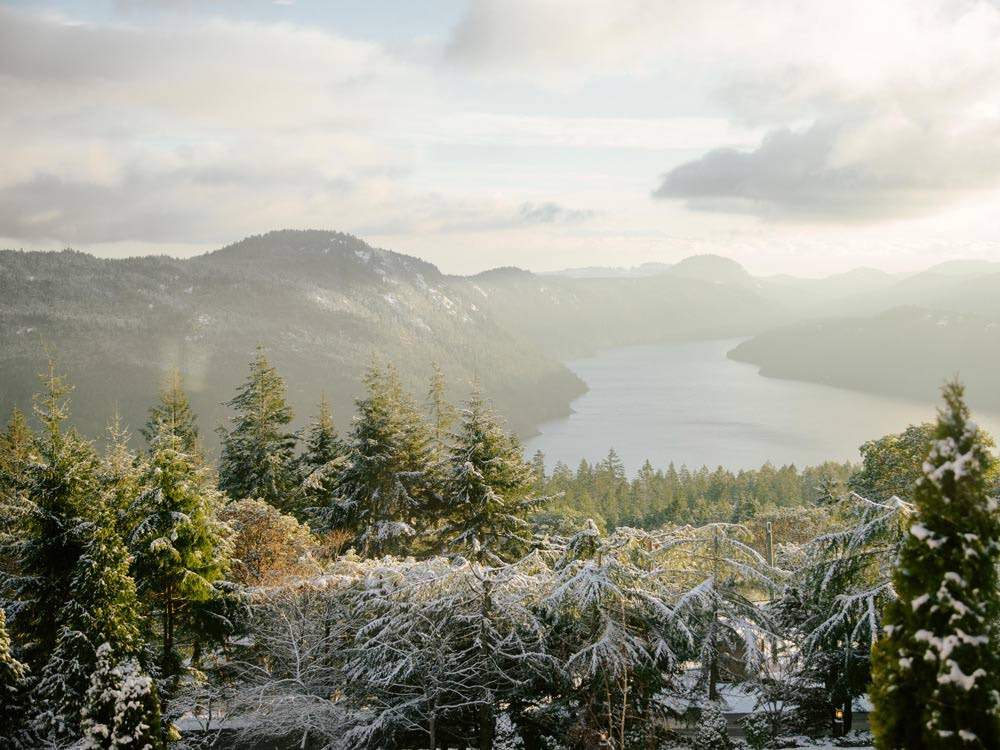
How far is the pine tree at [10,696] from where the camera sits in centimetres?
1301

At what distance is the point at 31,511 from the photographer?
14.8 m

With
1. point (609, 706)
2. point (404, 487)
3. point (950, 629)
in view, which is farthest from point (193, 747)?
point (950, 629)

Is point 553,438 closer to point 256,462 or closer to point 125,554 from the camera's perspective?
point 256,462

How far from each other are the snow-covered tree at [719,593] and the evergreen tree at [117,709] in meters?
8.58

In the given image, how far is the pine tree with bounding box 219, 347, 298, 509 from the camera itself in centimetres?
2773

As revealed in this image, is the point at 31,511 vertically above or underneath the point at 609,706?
above

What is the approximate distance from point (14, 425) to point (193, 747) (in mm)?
24733

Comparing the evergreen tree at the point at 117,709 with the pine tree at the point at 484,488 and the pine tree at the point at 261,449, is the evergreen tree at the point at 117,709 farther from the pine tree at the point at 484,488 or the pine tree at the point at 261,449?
→ the pine tree at the point at 261,449

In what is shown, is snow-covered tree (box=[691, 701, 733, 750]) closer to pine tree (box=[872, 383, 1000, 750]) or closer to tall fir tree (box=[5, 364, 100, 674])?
pine tree (box=[872, 383, 1000, 750])

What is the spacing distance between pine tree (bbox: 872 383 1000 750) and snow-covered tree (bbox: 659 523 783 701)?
371 cm

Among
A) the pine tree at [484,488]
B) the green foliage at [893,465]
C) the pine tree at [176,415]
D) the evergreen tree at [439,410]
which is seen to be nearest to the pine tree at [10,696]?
the pine tree at [484,488]

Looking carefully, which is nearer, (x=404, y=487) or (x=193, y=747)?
(x=193, y=747)

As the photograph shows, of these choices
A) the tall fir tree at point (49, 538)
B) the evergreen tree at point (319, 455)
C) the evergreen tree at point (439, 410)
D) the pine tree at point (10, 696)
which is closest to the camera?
the pine tree at point (10, 696)

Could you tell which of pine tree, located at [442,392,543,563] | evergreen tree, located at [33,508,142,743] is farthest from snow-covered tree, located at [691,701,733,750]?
evergreen tree, located at [33,508,142,743]
